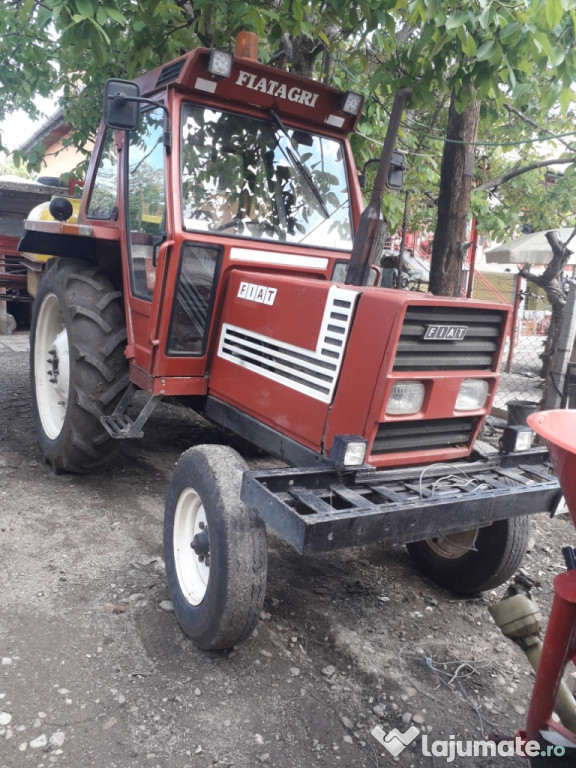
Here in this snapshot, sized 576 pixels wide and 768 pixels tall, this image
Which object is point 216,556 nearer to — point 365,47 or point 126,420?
point 126,420

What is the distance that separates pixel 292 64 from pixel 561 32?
8.19 ft

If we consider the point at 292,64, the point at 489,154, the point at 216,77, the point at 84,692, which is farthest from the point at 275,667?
the point at 489,154

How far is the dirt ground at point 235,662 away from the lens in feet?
7.43

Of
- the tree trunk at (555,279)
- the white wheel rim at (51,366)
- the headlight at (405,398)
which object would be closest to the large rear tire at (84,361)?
the white wheel rim at (51,366)

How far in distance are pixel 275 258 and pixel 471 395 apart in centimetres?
133

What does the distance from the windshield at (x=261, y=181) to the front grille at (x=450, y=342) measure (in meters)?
1.29

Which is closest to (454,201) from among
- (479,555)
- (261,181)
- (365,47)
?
(365,47)

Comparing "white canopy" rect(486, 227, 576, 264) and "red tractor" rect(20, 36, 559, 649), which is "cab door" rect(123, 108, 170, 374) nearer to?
"red tractor" rect(20, 36, 559, 649)

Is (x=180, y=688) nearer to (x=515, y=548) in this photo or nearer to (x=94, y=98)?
(x=515, y=548)

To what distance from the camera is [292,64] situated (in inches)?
219

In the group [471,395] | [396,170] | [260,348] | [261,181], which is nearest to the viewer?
[471,395]

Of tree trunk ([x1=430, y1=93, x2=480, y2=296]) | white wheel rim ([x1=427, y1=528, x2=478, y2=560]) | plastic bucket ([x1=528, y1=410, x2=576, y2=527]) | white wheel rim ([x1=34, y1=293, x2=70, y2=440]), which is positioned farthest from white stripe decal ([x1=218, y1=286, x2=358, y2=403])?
tree trunk ([x1=430, y1=93, x2=480, y2=296])

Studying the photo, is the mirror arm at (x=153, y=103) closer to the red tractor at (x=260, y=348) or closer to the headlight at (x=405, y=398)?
the red tractor at (x=260, y=348)

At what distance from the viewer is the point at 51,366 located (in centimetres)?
474
